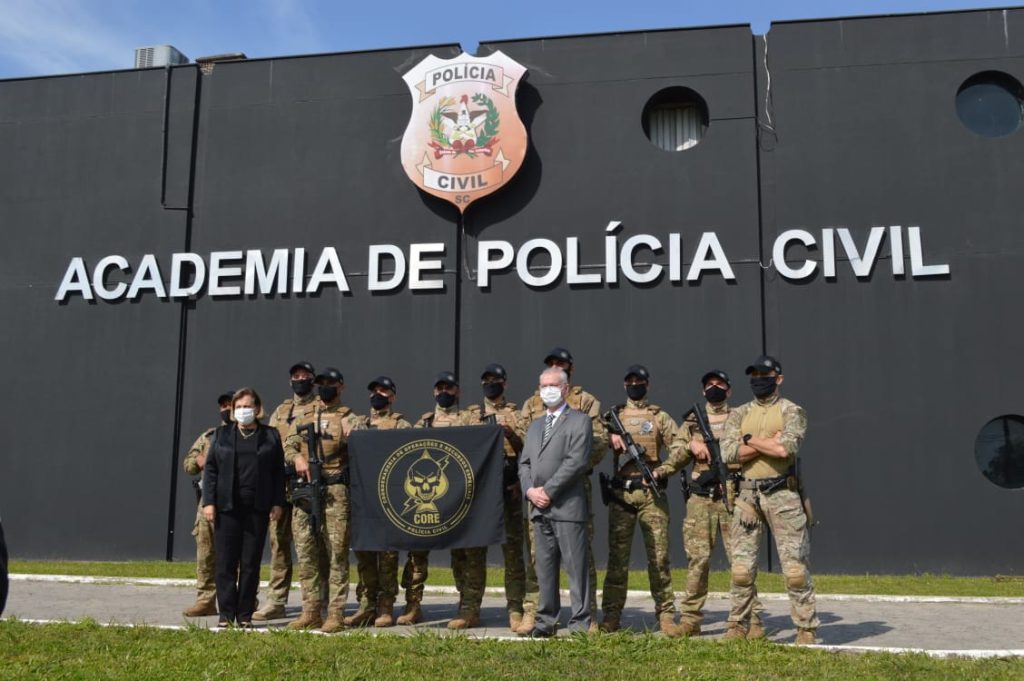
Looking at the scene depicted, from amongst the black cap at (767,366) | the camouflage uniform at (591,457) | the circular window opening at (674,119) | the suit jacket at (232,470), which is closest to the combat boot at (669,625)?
the camouflage uniform at (591,457)

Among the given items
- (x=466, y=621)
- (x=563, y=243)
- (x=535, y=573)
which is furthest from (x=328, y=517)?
(x=563, y=243)

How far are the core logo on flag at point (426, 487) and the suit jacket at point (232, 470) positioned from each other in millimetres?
849

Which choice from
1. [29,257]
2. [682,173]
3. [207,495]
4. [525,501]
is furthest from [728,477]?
[29,257]

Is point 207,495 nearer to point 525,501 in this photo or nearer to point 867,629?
point 525,501

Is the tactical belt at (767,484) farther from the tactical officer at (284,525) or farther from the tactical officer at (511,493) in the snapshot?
the tactical officer at (284,525)

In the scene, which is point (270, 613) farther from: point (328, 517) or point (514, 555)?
point (514, 555)

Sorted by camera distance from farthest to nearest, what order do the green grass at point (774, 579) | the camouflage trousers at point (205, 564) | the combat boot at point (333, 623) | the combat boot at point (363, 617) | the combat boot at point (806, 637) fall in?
the green grass at point (774, 579), the camouflage trousers at point (205, 564), the combat boot at point (363, 617), the combat boot at point (333, 623), the combat boot at point (806, 637)

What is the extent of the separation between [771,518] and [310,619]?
3639mm

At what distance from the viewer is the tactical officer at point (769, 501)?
6426 mm

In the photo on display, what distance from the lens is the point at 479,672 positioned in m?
5.37

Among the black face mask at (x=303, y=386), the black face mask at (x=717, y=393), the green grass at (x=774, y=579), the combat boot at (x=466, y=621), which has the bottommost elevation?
the green grass at (x=774, y=579)

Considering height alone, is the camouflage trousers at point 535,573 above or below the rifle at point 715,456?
below

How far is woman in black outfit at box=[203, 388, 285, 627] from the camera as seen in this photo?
24.0 feet

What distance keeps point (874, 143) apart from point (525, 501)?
798 cm
